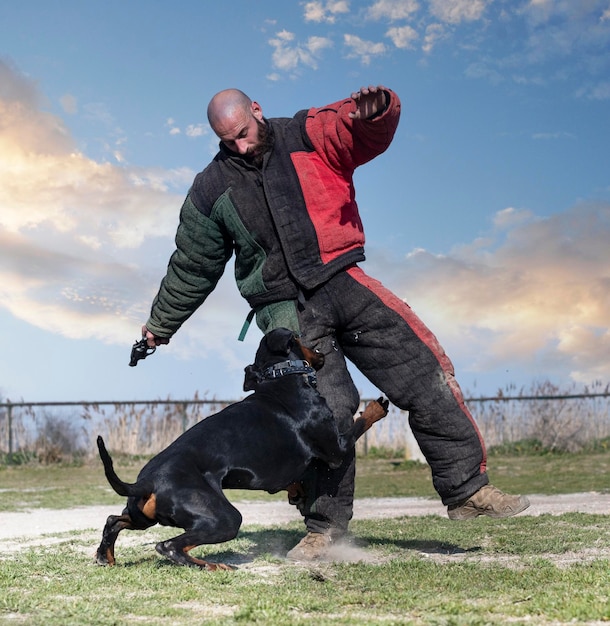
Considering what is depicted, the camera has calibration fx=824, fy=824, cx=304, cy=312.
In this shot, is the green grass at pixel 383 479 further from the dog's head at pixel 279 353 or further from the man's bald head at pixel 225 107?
the man's bald head at pixel 225 107

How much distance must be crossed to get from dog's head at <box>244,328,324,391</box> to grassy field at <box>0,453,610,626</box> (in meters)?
1.10

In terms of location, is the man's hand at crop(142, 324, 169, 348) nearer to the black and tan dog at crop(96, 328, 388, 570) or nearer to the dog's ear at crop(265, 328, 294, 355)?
the black and tan dog at crop(96, 328, 388, 570)

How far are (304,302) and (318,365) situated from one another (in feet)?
1.29

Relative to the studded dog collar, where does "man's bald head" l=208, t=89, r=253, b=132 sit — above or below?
above

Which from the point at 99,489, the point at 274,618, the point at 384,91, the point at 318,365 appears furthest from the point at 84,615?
the point at 99,489

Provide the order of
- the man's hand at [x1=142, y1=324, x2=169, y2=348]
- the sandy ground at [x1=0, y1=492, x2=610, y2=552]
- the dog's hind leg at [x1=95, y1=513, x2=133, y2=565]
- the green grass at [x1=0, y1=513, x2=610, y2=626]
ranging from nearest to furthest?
the green grass at [x1=0, y1=513, x2=610, y2=626] < the dog's hind leg at [x1=95, y1=513, x2=133, y2=565] < the man's hand at [x1=142, y1=324, x2=169, y2=348] < the sandy ground at [x1=0, y1=492, x2=610, y2=552]

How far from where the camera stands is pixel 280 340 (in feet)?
16.0

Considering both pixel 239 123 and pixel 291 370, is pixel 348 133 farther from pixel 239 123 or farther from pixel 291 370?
pixel 291 370

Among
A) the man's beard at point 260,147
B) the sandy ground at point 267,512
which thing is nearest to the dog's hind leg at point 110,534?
the sandy ground at point 267,512

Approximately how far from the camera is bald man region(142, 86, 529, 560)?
4914 millimetres

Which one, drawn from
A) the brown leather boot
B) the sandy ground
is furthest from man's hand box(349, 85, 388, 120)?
the sandy ground

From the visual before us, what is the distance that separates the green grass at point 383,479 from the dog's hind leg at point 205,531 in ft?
20.6

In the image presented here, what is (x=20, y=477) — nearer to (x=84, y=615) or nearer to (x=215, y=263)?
(x=215, y=263)

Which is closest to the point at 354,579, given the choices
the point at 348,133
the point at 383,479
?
the point at 348,133
